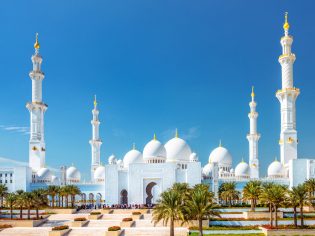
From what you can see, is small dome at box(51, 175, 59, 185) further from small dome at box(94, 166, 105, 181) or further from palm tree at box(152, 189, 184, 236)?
palm tree at box(152, 189, 184, 236)

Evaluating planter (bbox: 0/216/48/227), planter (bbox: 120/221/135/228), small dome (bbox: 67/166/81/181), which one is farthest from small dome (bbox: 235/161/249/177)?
planter (bbox: 0/216/48/227)

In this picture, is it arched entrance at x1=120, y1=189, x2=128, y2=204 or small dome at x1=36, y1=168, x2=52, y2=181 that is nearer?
arched entrance at x1=120, y1=189, x2=128, y2=204

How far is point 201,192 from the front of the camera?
32000 mm

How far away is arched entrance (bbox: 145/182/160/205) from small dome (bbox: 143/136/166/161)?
17.7ft

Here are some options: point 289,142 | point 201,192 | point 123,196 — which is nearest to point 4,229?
point 201,192

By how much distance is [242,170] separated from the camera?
6762 cm

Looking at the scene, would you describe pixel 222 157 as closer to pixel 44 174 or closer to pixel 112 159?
pixel 112 159

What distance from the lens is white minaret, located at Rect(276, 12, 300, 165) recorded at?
56.9 meters

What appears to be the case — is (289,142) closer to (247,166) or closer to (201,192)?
(247,166)

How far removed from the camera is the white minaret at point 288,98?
2239 inches

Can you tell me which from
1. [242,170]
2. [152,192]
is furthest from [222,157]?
[152,192]

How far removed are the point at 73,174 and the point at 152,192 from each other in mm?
13704

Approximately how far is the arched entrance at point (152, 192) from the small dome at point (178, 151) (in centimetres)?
546

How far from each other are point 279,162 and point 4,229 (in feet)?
124
